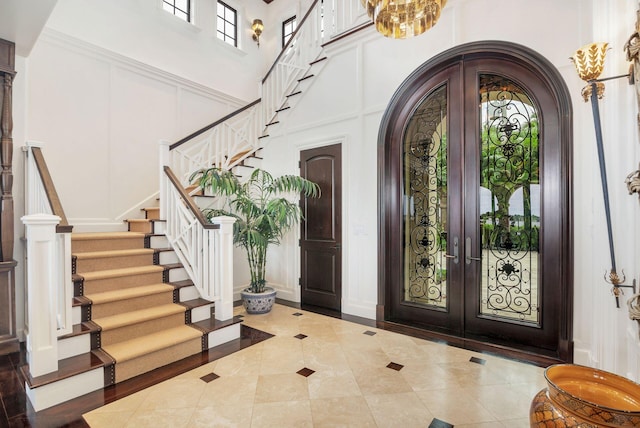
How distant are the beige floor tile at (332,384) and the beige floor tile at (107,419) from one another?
120 centimetres

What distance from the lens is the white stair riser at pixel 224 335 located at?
306 centimetres

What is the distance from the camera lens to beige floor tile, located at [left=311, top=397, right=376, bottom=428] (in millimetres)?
1941

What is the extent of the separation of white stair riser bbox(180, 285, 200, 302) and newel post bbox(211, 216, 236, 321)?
0.34 meters

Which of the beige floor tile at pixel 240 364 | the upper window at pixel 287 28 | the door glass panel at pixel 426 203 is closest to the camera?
the beige floor tile at pixel 240 364

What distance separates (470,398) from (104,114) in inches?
206

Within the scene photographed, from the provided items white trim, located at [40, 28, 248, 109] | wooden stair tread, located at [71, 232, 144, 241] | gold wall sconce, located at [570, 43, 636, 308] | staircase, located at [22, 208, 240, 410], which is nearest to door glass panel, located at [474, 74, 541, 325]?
gold wall sconce, located at [570, 43, 636, 308]

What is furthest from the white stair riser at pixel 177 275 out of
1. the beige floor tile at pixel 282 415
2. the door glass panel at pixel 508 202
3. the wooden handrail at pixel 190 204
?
the door glass panel at pixel 508 202

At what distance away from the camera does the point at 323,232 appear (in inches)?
171

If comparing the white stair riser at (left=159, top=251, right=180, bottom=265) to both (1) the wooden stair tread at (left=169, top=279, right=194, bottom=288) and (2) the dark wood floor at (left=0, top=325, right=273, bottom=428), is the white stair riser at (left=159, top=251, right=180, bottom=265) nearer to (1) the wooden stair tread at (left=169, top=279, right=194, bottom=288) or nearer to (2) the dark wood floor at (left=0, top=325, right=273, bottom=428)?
(1) the wooden stair tread at (left=169, top=279, right=194, bottom=288)

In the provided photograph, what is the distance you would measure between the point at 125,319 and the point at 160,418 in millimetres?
1128

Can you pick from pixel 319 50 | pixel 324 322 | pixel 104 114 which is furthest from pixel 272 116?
pixel 324 322

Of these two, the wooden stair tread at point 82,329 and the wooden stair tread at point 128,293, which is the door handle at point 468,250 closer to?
the wooden stair tread at point 128,293

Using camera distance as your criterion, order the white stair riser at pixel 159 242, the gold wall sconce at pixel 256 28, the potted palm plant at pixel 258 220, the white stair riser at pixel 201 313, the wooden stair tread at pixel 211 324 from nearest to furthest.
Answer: the wooden stair tread at pixel 211 324 → the white stair riser at pixel 201 313 → the white stair riser at pixel 159 242 → the potted palm plant at pixel 258 220 → the gold wall sconce at pixel 256 28

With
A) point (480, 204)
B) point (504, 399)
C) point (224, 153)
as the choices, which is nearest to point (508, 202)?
point (480, 204)
